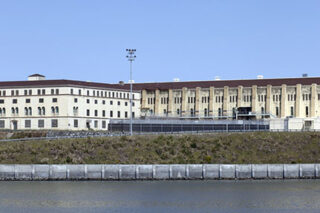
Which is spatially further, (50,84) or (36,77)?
(36,77)

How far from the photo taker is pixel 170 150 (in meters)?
112

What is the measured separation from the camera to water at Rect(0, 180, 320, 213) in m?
72.9

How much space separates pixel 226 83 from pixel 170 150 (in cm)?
7560

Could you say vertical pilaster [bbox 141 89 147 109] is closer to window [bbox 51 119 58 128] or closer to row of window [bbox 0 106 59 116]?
row of window [bbox 0 106 59 116]

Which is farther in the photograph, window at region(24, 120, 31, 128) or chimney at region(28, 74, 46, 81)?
chimney at region(28, 74, 46, 81)

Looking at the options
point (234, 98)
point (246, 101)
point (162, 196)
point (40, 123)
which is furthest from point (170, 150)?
point (234, 98)

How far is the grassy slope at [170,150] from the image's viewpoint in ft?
353

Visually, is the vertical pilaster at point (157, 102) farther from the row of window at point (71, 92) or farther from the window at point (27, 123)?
the window at point (27, 123)

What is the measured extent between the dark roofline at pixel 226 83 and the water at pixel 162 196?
77863mm

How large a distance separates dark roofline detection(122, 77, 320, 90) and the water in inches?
3065

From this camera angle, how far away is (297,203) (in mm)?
75812

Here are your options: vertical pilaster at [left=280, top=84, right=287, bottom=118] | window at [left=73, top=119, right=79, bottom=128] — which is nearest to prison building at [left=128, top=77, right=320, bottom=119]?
vertical pilaster at [left=280, top=84, right=287, bottom=118]

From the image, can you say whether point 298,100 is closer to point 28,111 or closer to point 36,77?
point 36,77

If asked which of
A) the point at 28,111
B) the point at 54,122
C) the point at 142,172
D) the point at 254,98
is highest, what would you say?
the point at 254,98
